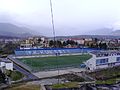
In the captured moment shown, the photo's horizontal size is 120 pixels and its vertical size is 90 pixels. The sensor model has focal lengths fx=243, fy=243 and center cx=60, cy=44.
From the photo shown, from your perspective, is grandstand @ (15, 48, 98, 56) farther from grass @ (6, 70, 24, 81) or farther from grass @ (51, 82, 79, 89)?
grass @ (51, 82, 79, 89)

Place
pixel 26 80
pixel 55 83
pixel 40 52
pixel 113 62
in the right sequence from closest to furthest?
1. pixel 55 83
2. pixel 26 80
3. pixel 113 62
4. pixel 40 52

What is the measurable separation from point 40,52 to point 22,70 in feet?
17.6

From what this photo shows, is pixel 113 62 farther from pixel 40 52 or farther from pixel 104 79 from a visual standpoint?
pixel 40 52

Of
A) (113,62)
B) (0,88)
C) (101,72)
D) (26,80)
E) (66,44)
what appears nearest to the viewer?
(0,88)

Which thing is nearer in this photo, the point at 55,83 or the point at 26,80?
the point at 55,83

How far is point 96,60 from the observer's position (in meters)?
11.0

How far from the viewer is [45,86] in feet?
25.6

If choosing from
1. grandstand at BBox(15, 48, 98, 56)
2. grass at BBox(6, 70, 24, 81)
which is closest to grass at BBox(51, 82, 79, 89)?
grass at BBox(6, 70, 24, 81)

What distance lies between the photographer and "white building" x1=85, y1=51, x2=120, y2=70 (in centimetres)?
1104

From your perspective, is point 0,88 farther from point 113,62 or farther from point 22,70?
point 113,62

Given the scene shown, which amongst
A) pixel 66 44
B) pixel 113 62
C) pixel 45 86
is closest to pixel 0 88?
pixel 45 86

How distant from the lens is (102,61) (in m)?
11.4

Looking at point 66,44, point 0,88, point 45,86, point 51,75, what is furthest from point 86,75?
point 66,44

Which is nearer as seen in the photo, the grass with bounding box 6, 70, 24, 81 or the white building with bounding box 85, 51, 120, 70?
the grass with bounding box 6, 70, 24, 81
